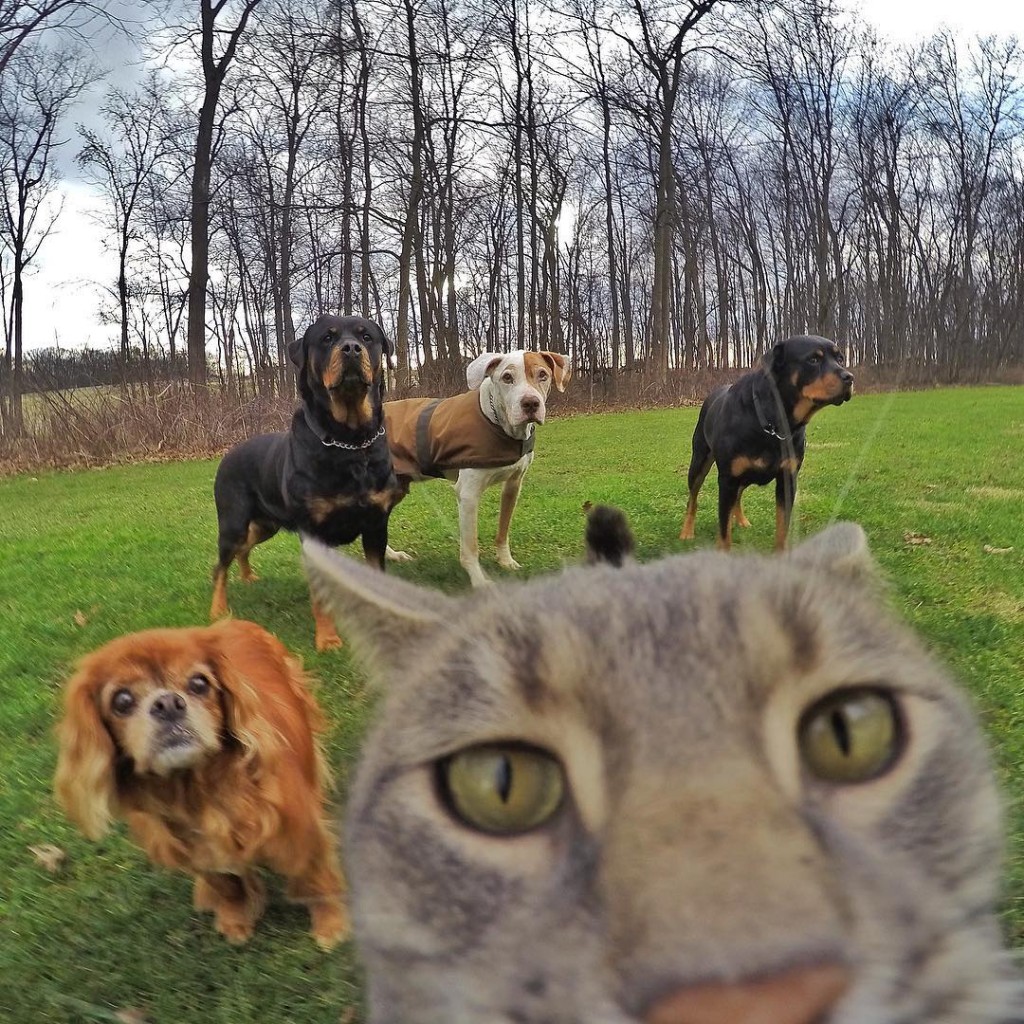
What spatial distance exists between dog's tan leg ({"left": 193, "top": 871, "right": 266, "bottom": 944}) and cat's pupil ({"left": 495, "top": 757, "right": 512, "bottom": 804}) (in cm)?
206

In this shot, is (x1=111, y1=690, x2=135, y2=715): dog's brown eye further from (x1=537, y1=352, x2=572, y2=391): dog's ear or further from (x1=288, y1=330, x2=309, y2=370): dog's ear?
(x1=537, y1=352, x2=572, y2=391): dog's ear

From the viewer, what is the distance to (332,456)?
188 inches

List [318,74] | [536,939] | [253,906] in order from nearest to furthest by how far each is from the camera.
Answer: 1. [536,939]
2. [253,906]
3. [318,74]

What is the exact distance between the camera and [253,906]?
8.36 ft

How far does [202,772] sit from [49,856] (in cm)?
98

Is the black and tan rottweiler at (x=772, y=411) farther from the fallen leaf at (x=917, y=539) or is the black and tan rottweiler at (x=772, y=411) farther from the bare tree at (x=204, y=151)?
the bare tree at (x=204, y=151)

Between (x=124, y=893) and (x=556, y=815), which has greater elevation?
(x=556, y=815)

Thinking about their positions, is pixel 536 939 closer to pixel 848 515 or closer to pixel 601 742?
pixel 601 742

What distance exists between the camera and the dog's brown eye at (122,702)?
91.5 inches

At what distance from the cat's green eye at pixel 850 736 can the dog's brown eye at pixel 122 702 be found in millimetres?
2148

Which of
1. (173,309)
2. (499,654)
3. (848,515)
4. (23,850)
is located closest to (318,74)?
(173,309)

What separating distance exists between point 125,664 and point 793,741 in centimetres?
221

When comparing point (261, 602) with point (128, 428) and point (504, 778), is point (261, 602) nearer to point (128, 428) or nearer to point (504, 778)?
point (504, 778)

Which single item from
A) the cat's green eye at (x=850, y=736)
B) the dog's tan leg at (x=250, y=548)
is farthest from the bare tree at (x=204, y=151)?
the cat's green eye at (x=850, y=736)
